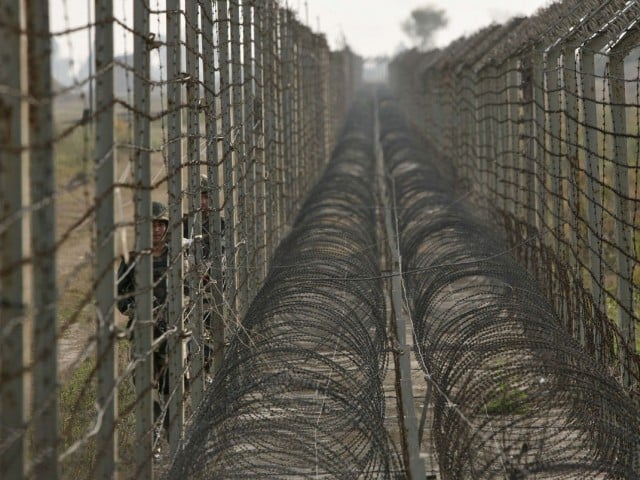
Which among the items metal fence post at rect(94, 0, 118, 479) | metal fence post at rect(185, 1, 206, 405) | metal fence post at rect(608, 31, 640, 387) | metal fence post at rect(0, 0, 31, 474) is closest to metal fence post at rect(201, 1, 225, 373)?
metal fence post at rect(185, 1, 206, 405)

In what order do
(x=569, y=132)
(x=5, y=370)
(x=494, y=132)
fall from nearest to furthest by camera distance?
(x=5, y=370), (x=569, y=132), (x=494, y=132)

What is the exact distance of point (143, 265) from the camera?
4.70 m

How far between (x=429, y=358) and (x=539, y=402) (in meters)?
1.37

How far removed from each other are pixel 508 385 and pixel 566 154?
322 cm

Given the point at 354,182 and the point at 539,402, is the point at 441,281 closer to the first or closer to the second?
the point at 539,402

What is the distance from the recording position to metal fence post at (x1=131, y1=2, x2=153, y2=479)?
4648mm

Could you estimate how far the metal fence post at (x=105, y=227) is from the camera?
3.97 meters

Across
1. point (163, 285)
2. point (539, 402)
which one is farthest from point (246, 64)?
point (539, 402)

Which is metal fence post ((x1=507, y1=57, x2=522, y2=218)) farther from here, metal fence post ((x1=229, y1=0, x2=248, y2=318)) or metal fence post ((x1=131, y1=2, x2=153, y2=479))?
metal fence post ((x1=131, y1=2, x2=153, y2=479))

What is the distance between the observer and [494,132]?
12898 millimetres

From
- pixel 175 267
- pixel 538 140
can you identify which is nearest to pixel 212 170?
pixel 175 267

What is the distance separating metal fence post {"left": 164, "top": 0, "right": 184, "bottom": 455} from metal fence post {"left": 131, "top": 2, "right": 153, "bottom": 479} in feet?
1.91

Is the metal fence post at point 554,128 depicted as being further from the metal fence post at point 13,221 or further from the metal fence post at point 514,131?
the metal fence post at point 13,221

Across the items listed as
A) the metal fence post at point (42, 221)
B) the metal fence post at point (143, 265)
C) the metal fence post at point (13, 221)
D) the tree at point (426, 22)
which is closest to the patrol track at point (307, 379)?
the metal fence post at point (143, 265)
